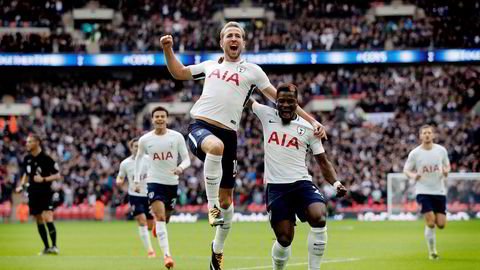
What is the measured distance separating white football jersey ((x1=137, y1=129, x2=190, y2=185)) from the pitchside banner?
3515 cm

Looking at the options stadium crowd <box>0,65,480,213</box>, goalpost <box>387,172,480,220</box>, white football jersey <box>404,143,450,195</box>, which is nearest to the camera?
white football jersey <box>404,143,450,195</box>

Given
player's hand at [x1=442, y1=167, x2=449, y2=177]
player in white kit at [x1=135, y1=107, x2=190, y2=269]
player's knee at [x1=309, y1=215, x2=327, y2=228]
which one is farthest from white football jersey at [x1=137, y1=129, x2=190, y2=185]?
player's knee at [x1=309, y1=215, x2=327, y2=228]

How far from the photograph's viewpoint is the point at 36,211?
2197 cm

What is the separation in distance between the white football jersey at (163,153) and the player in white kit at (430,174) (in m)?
5.42

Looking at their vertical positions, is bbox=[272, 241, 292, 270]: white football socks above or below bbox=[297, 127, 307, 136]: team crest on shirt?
below

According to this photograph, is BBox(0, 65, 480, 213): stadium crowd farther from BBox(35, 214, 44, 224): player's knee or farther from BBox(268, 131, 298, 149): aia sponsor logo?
BBox(268, 131, 298, 149): aia sponsor logo

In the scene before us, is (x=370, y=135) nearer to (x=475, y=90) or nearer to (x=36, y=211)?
(x=475, y=90)

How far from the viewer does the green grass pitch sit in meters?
18.0

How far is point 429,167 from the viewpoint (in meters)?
20.5

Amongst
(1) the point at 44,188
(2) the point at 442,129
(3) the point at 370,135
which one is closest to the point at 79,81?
(3) the point at 370,135

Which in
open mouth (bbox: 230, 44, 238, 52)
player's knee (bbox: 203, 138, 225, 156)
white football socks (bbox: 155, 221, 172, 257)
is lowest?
white football socks (bbox: 155, 221, 172, 257)

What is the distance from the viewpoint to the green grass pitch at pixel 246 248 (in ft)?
59.1

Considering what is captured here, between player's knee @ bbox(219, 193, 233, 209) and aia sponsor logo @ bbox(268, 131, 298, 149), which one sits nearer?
aia sponsor logo @ bbox(268, 131, 298, 149)

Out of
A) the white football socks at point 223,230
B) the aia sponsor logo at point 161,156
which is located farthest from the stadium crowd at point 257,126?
the white football socks at point 223,230
